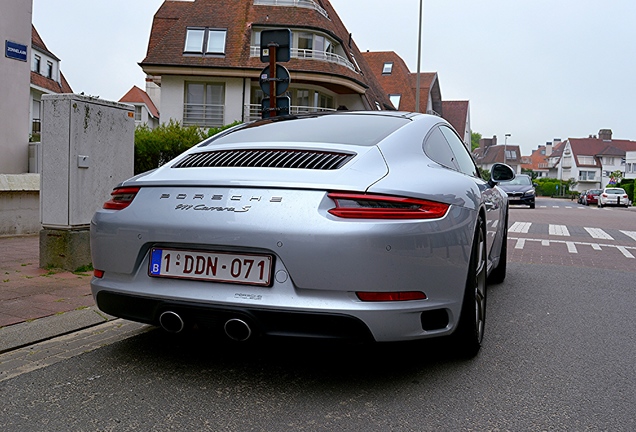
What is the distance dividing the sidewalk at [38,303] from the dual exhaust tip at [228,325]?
1217mm

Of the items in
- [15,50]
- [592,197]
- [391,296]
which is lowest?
[391,296]

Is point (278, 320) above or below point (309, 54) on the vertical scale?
below

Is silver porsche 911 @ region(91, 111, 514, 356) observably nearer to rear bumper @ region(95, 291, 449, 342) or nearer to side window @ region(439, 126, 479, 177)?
rear bumper @ region(95, 291, 449, 342)

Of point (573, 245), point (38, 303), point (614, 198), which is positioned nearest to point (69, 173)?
point (38, 303)

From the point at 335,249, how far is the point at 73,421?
4.26ft

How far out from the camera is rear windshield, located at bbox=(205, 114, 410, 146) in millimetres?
3678

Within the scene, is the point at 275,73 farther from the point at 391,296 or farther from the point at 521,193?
the point at 521,193

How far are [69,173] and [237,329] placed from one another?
13.2 feet

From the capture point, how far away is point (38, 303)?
488 centimetres

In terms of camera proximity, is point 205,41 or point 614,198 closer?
point 205,41

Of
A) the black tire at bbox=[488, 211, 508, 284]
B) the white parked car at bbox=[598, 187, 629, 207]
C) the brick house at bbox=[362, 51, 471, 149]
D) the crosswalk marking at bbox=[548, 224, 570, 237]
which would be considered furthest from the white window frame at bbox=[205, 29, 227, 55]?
the white parked car at bbox=[598, 187, 629, 207]

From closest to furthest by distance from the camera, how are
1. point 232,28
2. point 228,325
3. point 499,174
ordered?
point 228,325, point 499,174, point 232,28

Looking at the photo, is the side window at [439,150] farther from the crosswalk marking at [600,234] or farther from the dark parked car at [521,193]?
the dark parked car at [521,193]

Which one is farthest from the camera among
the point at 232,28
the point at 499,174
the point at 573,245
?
the point at 232,28
